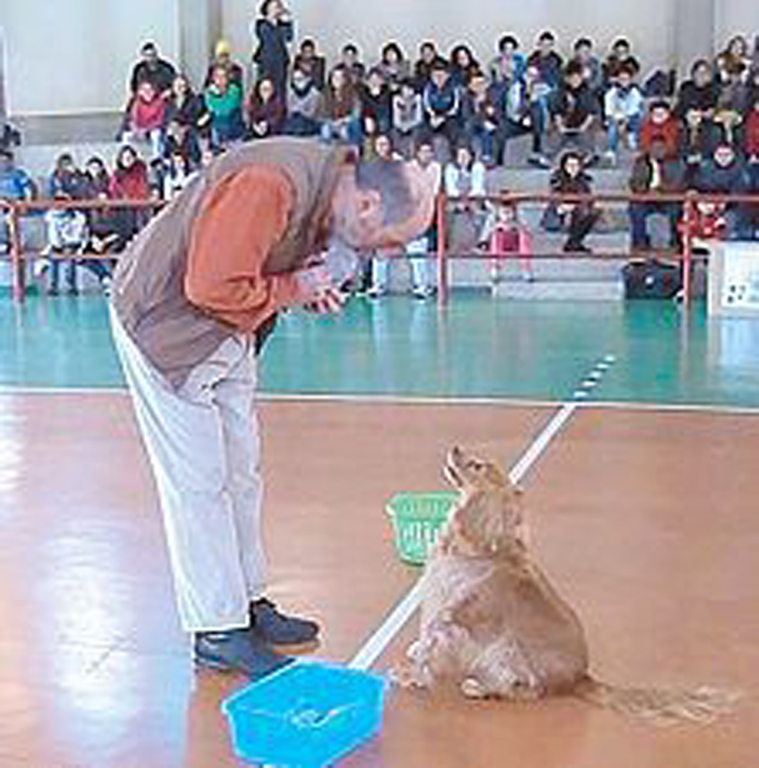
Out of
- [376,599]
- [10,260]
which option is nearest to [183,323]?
[376,599]

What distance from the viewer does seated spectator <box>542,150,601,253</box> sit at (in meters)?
14.6

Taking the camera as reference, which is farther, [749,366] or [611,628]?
[749,366]

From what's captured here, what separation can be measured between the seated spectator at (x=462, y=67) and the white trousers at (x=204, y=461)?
12131 mm

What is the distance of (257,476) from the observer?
4.69 m

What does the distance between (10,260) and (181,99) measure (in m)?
2.82

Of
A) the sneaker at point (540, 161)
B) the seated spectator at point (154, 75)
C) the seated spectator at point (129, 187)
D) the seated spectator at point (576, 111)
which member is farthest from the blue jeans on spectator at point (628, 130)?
the seated spectator at point (154, 75)

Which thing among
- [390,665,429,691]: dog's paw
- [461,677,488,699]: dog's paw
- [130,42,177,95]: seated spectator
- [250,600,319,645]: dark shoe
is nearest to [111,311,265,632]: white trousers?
[250,600,319,645]: dark shoe

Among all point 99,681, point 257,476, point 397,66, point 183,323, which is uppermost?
point 397,66

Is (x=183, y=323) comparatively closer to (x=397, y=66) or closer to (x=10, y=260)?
(x=10, y=260)

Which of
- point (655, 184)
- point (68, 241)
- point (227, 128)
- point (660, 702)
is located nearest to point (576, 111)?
point (655, 184)

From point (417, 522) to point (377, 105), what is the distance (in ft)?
36.7

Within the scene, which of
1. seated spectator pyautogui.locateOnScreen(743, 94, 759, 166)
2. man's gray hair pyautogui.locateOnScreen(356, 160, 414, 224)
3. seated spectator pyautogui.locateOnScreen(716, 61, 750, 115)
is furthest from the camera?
seated spectator pyautogui.locateOnScreen(716, 61, 750, 115)

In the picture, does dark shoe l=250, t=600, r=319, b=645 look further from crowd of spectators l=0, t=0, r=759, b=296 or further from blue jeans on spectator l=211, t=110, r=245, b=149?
blue jeans on spectator l=211, t=110, r=245, b=149

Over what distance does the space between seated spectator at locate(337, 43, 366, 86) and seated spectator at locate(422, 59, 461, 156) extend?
2.79 feet
